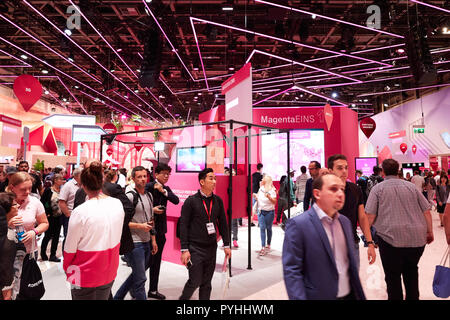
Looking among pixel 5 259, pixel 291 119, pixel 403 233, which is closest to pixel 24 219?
pixel 5 259

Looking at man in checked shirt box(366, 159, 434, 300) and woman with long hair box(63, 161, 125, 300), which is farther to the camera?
man in checked shirt box(366, 159, 434, 300)

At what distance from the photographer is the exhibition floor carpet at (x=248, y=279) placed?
3.59m

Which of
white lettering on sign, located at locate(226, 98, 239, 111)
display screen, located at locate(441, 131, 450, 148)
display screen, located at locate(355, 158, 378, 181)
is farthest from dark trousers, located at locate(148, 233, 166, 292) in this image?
display screen, located at locate(441, 131, 450, 148)

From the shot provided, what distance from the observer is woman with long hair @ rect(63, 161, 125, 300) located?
6.27ft

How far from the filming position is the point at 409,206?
2.61 meters

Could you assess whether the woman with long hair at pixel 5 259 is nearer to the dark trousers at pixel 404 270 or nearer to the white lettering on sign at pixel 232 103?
the dark trousers at pixel 404 270

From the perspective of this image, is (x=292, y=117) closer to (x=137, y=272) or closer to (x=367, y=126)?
(x=367, y=126)

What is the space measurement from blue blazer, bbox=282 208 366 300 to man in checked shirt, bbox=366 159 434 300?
1.32 m

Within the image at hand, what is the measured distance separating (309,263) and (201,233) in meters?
1.31

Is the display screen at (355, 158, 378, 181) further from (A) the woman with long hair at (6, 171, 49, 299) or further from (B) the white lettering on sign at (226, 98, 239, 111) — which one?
(A) the woman with long hair at (6, 171, 49, 299)

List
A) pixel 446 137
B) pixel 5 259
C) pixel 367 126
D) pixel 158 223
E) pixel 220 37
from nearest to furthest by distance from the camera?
pixel 5 259 → pixel 158 223 → pixel 220 37 → pixel 367 126 → pixel 446 137

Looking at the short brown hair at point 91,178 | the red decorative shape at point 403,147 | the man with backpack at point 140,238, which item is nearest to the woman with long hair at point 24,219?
the short brown hair at point 91,178

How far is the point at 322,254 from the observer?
5.20 feet

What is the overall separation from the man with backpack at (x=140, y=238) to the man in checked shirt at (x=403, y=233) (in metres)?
2.18
